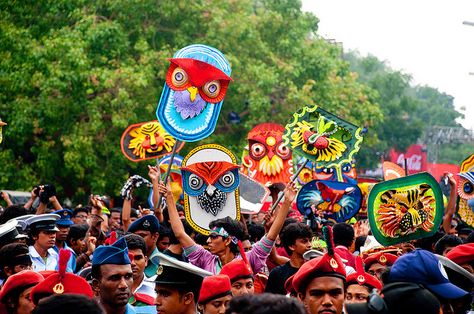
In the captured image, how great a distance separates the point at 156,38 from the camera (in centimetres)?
2603

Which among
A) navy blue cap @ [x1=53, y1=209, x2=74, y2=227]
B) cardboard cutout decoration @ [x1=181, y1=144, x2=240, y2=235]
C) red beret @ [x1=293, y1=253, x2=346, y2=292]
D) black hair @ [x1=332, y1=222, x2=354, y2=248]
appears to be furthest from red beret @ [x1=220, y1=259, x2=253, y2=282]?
navy blue cap @ [x1=53, y1=209, x2=74, y2=227]

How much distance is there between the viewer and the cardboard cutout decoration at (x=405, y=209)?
365 inches

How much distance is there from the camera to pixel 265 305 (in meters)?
3.81

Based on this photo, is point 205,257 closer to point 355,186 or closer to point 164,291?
point 164,291

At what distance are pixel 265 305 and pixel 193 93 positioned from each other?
662cm

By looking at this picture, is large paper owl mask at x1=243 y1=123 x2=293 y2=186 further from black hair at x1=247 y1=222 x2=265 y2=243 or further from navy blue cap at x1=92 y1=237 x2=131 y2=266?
navy blue cap at x1=92 y1=237 x2=131 y2=266

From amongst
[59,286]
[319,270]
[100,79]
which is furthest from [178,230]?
[100,79]

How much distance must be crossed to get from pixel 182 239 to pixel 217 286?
7.02 feet

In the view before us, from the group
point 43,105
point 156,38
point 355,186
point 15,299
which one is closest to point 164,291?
point 15,299

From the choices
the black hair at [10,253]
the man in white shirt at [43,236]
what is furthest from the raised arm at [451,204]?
the black hair at [10,253]

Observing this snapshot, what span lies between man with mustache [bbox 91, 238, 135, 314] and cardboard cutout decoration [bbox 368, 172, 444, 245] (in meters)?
3.32

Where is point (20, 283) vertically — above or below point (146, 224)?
below

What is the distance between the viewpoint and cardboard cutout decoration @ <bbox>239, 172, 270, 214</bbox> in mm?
12922

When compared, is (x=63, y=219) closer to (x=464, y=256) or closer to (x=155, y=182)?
(x=155, y=182)
